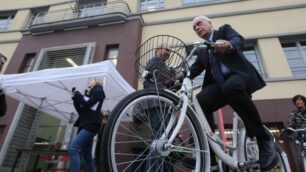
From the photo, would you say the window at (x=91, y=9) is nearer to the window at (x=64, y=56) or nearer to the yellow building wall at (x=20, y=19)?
the window at (x=64, y=56)

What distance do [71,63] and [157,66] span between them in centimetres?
782

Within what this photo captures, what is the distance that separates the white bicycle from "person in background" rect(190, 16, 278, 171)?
0.17 meters

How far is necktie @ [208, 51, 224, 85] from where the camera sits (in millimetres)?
2041

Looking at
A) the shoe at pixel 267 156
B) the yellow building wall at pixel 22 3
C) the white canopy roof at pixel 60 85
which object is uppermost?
the yellow building wall at pixel 22 3

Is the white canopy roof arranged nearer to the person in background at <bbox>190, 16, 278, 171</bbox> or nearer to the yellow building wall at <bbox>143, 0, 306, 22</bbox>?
the person in background at <bbox>190, 16, 278, 171</bbox>

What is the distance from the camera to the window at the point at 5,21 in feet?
39.6

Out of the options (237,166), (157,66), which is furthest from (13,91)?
(237,166)

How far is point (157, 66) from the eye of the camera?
6.03ft

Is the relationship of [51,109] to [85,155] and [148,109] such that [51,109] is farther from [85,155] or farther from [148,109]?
[148,109]

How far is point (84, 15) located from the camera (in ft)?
35.2

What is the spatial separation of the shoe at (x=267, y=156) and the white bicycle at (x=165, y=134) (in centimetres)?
14

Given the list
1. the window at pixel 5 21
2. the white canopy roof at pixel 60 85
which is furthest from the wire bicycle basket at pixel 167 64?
the window at pixel 5 21

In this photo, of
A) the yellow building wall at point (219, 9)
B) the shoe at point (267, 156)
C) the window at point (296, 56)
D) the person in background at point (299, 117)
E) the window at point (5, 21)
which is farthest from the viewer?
the window at point (5, 21)

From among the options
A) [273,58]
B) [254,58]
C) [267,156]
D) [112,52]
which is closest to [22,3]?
[112,52]
